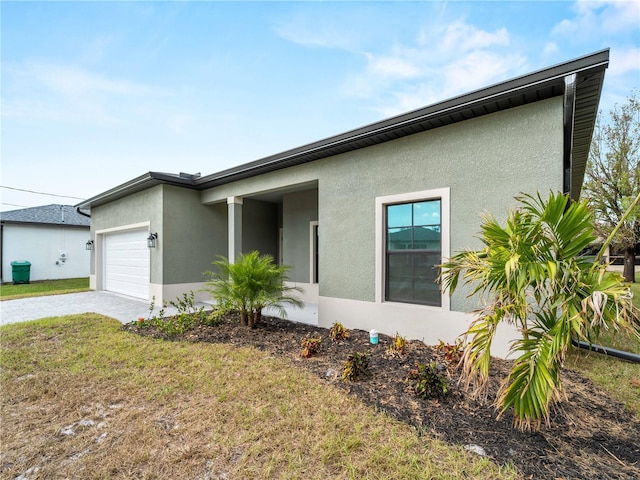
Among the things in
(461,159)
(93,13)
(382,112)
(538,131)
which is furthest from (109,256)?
(538,131)

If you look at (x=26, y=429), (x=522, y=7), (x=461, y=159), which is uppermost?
(x=522, y=7)

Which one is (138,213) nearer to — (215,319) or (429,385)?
(215,319)

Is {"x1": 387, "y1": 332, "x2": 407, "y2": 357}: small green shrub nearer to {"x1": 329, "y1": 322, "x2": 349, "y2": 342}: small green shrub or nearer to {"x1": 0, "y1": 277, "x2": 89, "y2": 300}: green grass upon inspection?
{"x1": 329, "y1": 322, "x2": 349, "y2": 342}: small green shrub

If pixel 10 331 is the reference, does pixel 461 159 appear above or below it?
above

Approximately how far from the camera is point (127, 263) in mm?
11469

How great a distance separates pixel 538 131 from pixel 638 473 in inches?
157

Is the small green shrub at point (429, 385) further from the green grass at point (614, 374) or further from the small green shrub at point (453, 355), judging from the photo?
the green grass at point (614, 374)

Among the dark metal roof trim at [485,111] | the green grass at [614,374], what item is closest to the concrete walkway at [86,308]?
the dark metal roof trim at [485,111]

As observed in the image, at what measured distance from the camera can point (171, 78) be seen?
10.1 meters

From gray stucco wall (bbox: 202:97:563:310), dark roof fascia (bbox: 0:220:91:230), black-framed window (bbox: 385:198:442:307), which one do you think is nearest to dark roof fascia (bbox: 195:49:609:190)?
gray stucco wall (bbox: 202:97:563:310)

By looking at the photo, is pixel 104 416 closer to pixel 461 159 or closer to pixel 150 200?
pixel 461 159

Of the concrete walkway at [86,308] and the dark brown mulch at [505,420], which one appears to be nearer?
the dark brown mulch at [505,420]

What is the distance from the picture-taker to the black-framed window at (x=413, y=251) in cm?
542

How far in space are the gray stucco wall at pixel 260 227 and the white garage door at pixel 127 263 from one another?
3.28 m
